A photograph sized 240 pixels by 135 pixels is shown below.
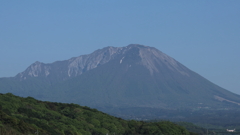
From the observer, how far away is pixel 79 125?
57375 mm

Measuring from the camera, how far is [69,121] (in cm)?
5750

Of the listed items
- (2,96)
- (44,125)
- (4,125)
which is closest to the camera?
(4,125)

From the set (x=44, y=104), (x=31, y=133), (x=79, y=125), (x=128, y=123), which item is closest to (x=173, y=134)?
(x=128, y=123)

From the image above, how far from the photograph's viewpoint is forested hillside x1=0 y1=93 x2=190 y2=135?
52.5m

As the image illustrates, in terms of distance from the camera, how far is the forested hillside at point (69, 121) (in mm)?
52531

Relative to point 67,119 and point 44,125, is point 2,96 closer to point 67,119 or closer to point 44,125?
point 67,119

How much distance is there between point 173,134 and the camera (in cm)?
6097

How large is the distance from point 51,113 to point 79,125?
345 centimetres

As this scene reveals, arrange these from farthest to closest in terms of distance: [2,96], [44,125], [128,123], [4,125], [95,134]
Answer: [128,123] < [2,96] < [95,134] < [44,125] < [4,125]

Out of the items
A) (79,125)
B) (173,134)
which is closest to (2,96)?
(79,125)

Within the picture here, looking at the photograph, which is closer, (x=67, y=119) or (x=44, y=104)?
(x=67, y=119)

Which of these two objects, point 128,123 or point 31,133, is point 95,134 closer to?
point 128,123

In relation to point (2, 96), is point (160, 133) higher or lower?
lower

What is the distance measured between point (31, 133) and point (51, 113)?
16.4m
